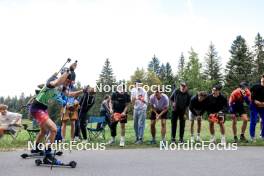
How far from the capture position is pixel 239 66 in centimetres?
7300

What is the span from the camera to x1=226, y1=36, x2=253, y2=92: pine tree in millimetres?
69812

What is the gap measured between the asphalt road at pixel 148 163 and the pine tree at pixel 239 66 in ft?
191

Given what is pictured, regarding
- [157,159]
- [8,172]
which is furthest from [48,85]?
[157,159]

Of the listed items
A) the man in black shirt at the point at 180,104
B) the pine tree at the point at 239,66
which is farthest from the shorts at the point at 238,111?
the pine tree at the point at 239,66

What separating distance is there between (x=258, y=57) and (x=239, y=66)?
195 inches

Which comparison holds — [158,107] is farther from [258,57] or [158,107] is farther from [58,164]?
[258,57]

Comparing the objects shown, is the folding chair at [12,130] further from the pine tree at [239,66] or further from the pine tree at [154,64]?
the pine tree at [154,64]

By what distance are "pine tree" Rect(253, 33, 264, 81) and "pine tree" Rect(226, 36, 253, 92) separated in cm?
105

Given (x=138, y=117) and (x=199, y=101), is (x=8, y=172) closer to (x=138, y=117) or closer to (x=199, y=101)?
(x=138, y=117)

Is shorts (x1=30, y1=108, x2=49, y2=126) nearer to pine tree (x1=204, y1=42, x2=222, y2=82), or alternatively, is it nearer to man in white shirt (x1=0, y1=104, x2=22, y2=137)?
man in white shirt (x1=0, y1=104, x2=22, y2=137)

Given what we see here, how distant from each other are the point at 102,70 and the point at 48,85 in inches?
3626

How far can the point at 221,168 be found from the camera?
9.26 m

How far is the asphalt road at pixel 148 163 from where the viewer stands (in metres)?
8.70

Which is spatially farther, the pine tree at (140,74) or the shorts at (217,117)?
the pine tree at (140,74)
